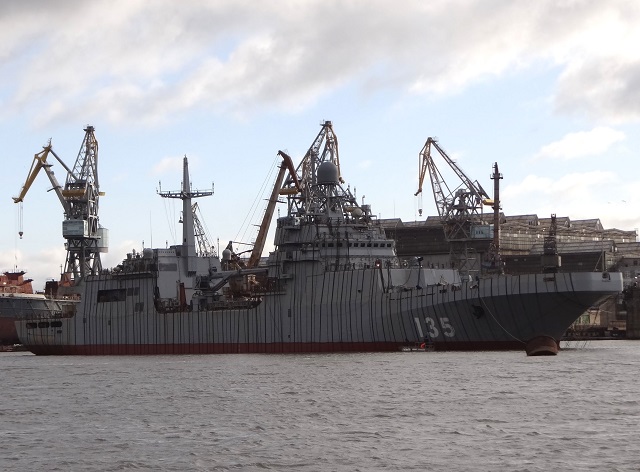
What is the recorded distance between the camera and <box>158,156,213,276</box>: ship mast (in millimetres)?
106500

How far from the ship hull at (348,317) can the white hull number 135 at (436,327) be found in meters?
0.07

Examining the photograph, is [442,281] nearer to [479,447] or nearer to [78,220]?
[479,447]

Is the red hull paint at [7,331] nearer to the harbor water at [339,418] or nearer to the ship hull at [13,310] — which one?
the ship hull at [13,310]

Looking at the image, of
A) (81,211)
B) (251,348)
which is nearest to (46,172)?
(81,211)

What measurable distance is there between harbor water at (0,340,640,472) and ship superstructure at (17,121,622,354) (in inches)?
299

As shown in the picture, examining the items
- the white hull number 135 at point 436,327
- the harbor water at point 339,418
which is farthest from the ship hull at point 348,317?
the harbor water at point 339,418

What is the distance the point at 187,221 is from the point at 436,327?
127 feet

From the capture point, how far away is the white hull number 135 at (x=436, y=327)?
79000 mm

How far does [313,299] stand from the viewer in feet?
290

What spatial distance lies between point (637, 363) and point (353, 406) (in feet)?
94.8

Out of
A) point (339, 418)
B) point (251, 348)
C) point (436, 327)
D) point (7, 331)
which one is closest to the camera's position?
point (339, 418)

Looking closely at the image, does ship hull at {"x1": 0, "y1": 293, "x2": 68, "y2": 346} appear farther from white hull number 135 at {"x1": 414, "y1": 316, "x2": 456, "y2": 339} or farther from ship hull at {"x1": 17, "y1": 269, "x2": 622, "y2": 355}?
white hull number 135 at {"x1": 414, "y1": 316, "x2": 456, "y2": 339}

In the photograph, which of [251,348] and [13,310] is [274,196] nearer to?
[251,348]

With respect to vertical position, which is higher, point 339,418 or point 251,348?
point 251,348
